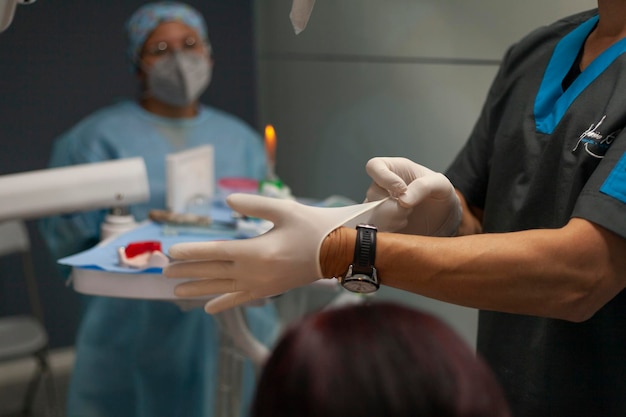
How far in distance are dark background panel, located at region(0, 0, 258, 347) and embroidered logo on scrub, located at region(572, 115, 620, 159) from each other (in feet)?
8.95

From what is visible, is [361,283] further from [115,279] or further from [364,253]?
[115,279]

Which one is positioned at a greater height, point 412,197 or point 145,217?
point 412,197

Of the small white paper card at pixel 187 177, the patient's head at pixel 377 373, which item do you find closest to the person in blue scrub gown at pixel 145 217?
the small white paper card at pixel 187 177

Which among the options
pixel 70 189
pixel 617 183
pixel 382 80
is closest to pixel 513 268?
pixel 617 183

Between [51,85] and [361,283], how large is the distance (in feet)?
9.03

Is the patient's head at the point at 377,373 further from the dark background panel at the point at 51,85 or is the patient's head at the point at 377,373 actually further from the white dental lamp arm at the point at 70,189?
the dark background panel at the point at 51,85

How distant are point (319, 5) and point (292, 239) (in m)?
1.79

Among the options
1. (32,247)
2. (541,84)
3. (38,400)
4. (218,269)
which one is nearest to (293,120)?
(32,247)

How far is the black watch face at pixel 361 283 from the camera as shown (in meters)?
1.06

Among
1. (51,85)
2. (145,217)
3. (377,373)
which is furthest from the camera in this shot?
(51,85)

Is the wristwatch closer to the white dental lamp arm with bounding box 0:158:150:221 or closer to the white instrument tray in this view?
the white instrument tray

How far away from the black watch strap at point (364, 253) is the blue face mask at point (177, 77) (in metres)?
1.79

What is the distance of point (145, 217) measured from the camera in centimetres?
247

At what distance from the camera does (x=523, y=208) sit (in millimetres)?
1293
